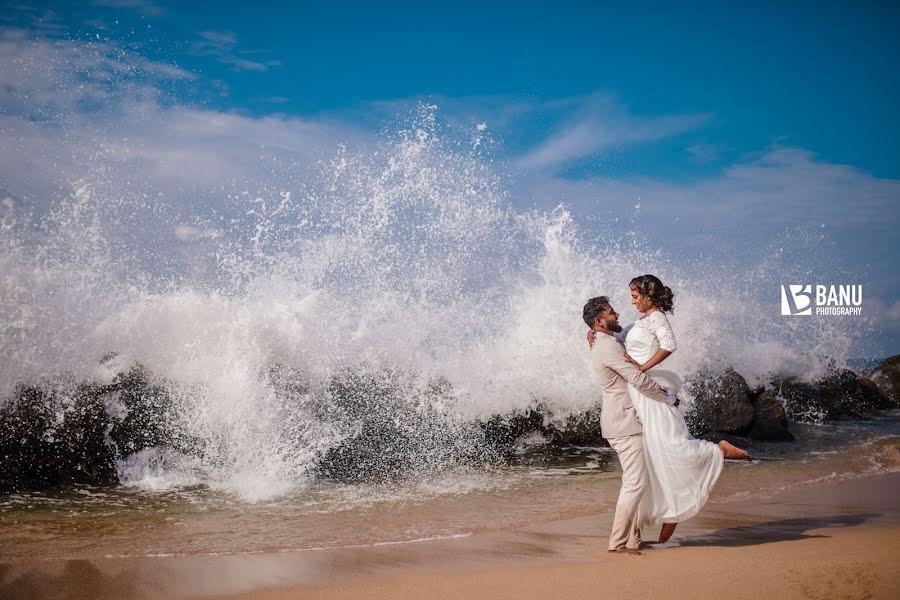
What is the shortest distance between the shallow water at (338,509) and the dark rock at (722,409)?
196 centimetres

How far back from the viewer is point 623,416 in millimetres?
5059

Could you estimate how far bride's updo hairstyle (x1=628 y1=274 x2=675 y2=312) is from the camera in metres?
5.29

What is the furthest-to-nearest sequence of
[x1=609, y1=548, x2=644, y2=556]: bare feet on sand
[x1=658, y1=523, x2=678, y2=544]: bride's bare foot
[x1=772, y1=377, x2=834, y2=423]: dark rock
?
[x1=772, y1=377, x2=834, y2=423]: dark rock, [x1=658, y1=523, x2=678, y2=544]: bride's bare foot, [x1=609, y1=548, x2=644, y2=556]: bare feet on sand

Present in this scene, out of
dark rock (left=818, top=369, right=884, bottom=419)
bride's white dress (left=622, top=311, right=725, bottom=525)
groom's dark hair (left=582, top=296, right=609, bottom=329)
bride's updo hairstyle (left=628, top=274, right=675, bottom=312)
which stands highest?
bride's updo hairstyle (left=628, top=274, right=675, bottom=312)

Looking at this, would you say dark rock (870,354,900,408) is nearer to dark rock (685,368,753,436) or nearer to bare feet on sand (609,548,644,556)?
dark rock (685,368,753,436)

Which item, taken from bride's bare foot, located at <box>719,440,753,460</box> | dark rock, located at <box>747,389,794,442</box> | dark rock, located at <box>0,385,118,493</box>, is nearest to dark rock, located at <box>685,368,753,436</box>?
dark rock, located at <box>747,389,794,442</box>

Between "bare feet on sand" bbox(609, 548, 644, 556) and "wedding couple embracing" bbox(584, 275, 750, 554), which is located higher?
"wedding couple embracing" bbox(584, 275, 750, 554)

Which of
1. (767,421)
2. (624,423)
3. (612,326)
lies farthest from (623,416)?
(767,421)

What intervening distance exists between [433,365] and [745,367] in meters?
7.98

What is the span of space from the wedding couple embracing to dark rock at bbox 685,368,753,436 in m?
6.78

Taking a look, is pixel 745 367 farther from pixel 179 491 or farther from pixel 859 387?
pixel 179 491

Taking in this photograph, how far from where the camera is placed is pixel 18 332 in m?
9.52

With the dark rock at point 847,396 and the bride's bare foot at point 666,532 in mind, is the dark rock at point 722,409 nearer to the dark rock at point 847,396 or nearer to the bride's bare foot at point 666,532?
the dark rock at point 847,396

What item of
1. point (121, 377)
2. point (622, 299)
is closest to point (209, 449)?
point (121, 377)
